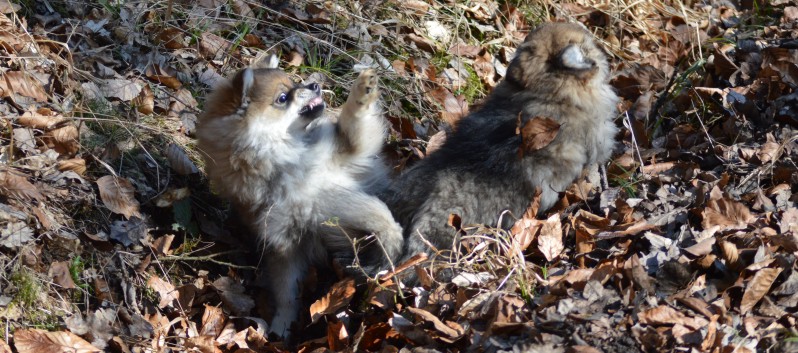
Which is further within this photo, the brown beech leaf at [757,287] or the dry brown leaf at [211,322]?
the dry brown leaf at [211,322]

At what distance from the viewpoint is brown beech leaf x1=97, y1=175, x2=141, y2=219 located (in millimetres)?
5074

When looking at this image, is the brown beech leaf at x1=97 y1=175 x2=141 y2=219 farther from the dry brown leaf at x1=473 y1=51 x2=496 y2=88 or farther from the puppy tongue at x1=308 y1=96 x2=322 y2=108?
the dry brown leaf at x1=473 y1=51 x2=496 y2=88

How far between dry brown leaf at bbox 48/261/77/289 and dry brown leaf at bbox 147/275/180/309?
0.42 metres

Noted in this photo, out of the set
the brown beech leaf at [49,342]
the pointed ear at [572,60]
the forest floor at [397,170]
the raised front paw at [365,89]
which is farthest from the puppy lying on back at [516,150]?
the brown beech leaf at [49,342]

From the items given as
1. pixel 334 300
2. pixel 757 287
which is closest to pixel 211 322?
pixel 334 300

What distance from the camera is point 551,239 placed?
4773 millimetres

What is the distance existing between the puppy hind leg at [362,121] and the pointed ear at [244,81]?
59 centimetres

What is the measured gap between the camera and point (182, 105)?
6.06 meters

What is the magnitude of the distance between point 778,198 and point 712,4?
344 centimetres

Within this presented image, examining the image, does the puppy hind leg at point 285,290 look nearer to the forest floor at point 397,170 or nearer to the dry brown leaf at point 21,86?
the forest floor at point 397,170

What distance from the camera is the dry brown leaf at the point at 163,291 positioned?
16.0ft

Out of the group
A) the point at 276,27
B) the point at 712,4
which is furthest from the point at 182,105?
the point at 712,4

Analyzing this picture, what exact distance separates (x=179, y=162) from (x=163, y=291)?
0.96 metres

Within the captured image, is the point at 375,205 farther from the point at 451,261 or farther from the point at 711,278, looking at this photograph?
the point at 711,278
